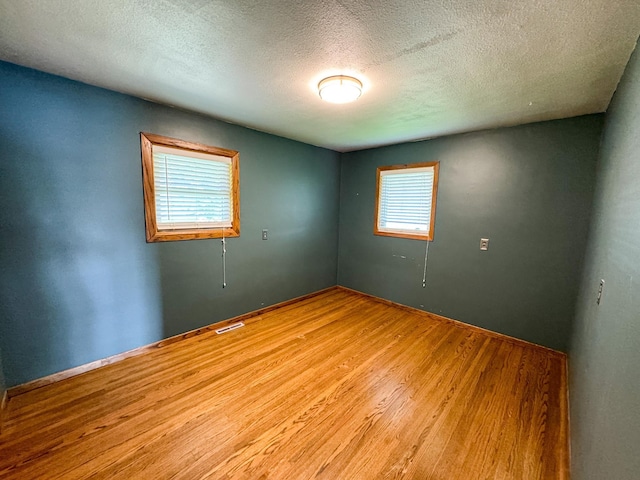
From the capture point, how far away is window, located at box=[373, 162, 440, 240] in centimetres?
332

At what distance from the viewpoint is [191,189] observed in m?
2.65

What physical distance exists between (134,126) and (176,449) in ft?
8.17

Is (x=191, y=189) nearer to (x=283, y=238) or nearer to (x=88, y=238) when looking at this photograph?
(x=88, y=238)

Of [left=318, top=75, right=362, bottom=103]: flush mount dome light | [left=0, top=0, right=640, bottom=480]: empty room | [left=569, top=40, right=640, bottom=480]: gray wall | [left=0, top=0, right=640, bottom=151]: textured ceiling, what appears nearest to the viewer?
[left=569, top=40, right=640, bottom=480]: gray wall

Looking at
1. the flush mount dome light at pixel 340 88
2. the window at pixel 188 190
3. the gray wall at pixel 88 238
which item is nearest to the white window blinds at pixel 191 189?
the window at pixel 188 190

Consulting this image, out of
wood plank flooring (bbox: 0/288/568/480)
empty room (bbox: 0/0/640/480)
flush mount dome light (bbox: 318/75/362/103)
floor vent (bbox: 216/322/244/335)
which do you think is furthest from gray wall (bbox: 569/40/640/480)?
floor vent (bbox: 216/322/244/335)

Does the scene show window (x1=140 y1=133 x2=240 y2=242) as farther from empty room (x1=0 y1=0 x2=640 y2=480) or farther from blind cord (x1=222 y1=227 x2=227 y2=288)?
blind cord (x1=222 y1=227 x2=227 y2=288)

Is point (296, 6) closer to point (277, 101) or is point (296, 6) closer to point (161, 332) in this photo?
point (277, 101)

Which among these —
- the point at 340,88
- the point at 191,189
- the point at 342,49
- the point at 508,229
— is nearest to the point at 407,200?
the point at 508,229

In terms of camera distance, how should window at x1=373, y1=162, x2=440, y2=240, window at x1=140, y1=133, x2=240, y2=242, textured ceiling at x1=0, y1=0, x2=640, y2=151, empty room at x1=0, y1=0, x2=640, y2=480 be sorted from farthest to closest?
window at x1=373, y1=162, x2=440, y2=240 → window at x1=140, y1=133, x2=240, y2=242 → empty room at x1=0, y1=0, x2=640, y2=480 → textured ceiling at x1=0, y1=0, x2=640, y2=151

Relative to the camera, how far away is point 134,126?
2.23 meters

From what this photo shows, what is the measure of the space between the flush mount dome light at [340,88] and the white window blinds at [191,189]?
1518mm

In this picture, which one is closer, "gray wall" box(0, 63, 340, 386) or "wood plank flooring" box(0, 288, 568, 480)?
"wood plank flooring" box(0, 288, 568, 480)

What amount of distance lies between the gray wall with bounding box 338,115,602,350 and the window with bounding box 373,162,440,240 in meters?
0.10
